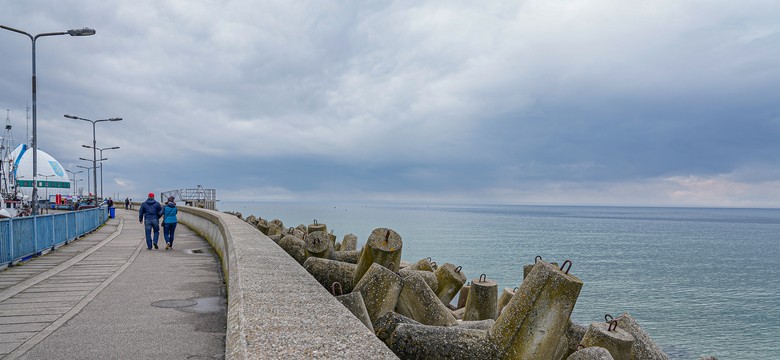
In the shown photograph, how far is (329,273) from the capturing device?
7465mm

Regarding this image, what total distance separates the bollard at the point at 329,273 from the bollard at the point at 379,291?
4.82ft

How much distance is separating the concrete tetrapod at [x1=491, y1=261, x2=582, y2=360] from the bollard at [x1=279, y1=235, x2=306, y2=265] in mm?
5804

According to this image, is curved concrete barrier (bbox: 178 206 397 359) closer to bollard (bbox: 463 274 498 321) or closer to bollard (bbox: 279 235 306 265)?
bollard (bbox: 463 274 498 321)

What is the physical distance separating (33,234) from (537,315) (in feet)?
39.2

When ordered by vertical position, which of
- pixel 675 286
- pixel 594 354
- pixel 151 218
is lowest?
pixel 675 286

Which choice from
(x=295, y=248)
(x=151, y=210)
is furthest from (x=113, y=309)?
(x=151, y=210)

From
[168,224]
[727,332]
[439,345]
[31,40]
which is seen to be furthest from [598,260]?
[439,345]

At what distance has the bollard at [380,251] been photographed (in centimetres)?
724

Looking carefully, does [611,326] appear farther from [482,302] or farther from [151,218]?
[151,218]

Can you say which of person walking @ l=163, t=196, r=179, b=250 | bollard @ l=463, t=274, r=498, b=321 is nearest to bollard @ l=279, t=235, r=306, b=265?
bollard @ l=463, t=274, r=498, b=321

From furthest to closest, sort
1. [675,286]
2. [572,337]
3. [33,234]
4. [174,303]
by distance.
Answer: [675,286] → [33,234] → [174,303] → [572,337]

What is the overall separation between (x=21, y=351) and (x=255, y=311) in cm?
277

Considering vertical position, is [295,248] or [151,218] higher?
[151,218]

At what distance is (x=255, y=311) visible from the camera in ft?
12.2
